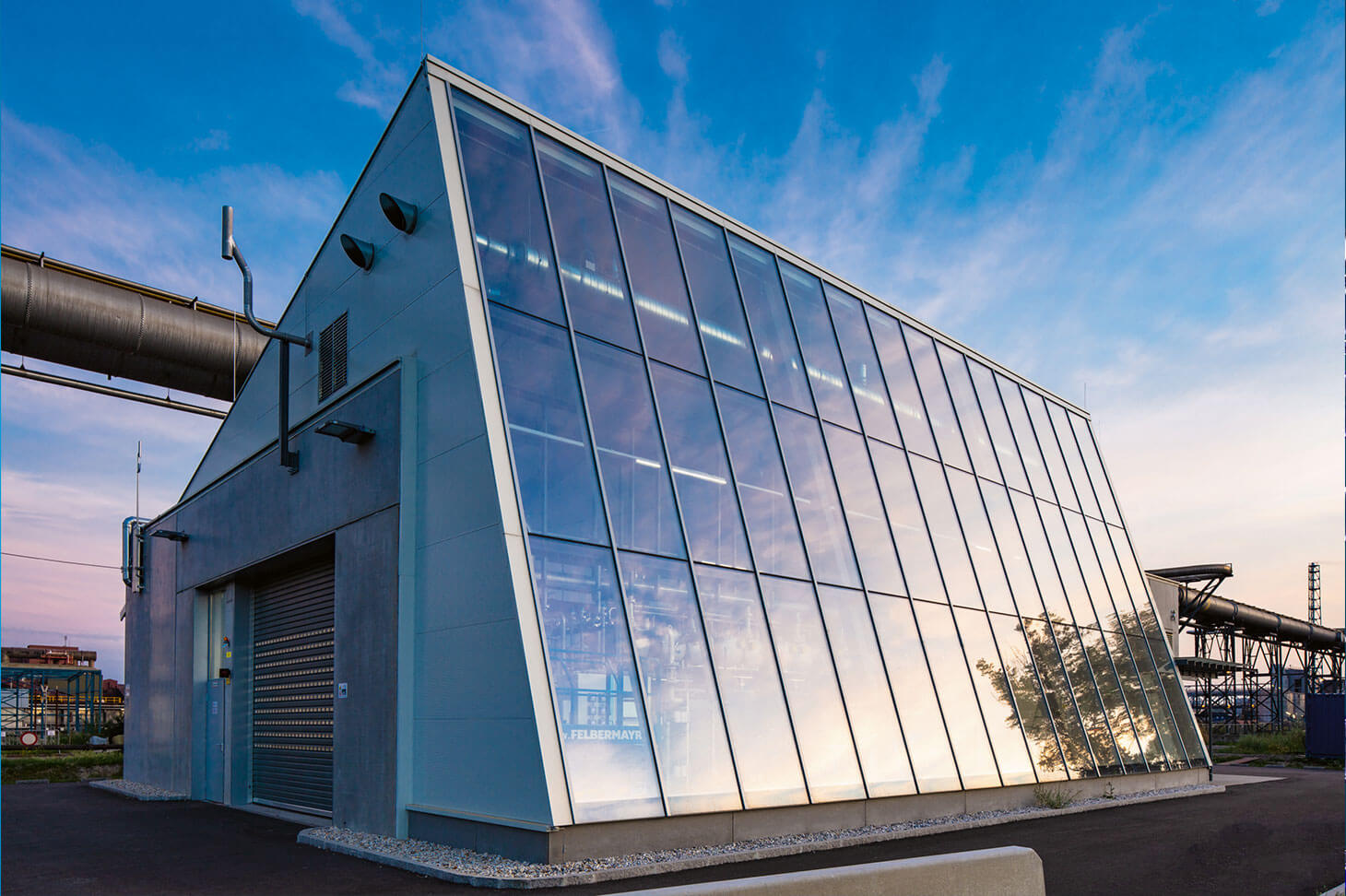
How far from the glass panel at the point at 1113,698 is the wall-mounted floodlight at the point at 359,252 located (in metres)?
16.6

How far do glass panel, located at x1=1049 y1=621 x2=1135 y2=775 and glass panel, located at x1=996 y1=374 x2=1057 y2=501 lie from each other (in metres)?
3.85

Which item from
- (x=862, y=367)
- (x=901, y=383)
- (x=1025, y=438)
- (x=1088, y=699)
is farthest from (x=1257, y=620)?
(x=862, y=367)

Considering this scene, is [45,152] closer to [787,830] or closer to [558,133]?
[558,133]

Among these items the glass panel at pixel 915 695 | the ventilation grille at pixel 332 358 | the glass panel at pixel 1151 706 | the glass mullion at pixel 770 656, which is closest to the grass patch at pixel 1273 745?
the glass panel at pixel 1151 706

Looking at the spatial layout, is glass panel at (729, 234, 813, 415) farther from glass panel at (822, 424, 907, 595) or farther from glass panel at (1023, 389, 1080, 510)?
glass panel at (1023, 389, 1080, 510)

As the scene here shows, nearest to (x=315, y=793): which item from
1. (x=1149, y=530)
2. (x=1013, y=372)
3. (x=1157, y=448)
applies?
(x=1013, y=372)

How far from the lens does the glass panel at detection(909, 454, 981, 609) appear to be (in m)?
17.4

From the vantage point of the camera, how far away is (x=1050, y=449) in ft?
80.4

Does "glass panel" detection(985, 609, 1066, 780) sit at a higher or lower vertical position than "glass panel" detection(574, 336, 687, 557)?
lower

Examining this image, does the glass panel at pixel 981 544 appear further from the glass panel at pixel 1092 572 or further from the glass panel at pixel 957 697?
the glass panel at pixel 1092 572

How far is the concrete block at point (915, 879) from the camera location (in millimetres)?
5703

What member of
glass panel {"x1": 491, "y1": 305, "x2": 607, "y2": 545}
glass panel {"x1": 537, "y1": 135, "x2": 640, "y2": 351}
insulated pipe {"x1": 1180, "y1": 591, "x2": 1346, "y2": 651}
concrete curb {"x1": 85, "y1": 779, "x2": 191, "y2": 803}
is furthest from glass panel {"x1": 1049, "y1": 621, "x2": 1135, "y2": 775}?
insulated pipe {"x1": 1180, "y1": 591, "x2": 1346, "y2": 651}

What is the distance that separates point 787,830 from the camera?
Result: 11664 millimetres

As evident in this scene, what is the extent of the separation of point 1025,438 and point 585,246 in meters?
14.5
